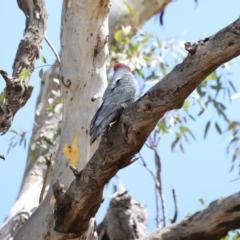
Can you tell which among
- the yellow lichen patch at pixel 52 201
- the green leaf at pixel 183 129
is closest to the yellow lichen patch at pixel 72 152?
the yellow lichen patch at pixel 52 201

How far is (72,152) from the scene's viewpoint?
2.30 metres

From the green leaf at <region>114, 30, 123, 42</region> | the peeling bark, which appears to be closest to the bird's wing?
the peeling bark

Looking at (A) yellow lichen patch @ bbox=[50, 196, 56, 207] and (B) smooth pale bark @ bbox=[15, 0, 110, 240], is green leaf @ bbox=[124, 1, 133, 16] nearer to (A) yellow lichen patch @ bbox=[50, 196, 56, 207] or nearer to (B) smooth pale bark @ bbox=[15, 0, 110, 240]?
(B) smooth pale bark @ bbox=[15, 0, 110, 240]

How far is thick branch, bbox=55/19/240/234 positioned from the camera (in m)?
1.67

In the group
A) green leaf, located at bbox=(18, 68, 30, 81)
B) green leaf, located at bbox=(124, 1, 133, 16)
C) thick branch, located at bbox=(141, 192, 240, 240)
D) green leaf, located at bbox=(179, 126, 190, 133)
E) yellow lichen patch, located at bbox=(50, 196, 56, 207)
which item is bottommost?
thick branch, located at bbox=(141, 192, 240, 240)

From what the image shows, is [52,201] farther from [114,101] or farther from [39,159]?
[39,159]

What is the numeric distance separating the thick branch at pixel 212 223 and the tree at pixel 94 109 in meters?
0.04

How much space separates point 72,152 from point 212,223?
0.57 metres

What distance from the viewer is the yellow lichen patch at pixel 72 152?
7.53 ft

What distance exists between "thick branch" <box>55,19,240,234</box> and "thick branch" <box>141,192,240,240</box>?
0.28 meters

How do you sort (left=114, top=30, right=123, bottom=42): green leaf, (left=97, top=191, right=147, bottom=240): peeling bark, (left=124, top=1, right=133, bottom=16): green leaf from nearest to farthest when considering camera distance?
1. (left=97, top=191, right=147, bottom=240): peeling bark
2. (left=114, top=30, right=123, bottom=42): green leaf
3. (left=124, top=1, right=133, bottom=16): green leaf

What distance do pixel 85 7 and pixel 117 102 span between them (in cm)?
56

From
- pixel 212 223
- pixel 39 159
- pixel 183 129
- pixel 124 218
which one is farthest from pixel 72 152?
pixel 183 129

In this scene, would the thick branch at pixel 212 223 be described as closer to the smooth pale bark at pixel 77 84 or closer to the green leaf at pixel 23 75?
the smooth pale bark at pixel 77 84
